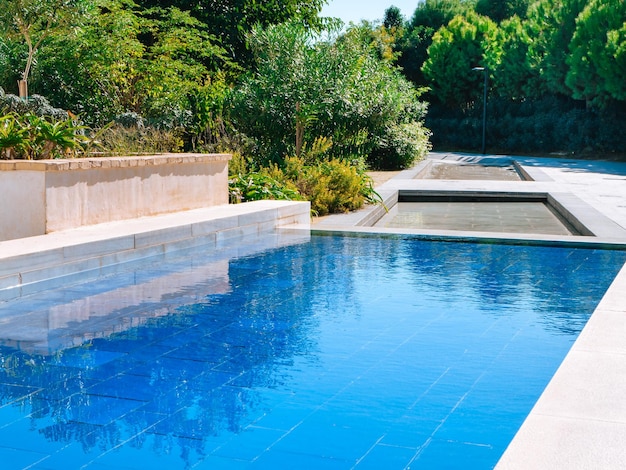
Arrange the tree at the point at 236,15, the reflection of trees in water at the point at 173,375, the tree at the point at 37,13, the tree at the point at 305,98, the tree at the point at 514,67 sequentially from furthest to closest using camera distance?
the tree at the point at 514,67 → the tree at the point at 236,15 → the tree at the point at 37,13 → the tree at the point at 305,98 → the reflection of trees in water at the point at 173,375

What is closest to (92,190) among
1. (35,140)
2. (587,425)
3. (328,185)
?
(35,140)

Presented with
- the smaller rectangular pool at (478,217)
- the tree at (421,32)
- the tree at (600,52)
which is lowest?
the smaller rectangular pool at (478,217)

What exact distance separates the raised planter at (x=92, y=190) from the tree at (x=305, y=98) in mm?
6063

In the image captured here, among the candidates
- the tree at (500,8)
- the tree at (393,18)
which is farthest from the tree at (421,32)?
the tree at (500,8)

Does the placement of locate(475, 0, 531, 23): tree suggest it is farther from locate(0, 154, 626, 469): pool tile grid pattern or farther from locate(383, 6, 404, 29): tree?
locate(0, 154, 626, 469): pool tile grid pattern

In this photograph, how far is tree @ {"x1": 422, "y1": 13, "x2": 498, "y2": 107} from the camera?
2152 inches

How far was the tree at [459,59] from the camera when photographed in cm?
5466

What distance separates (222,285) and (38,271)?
162 centimetres

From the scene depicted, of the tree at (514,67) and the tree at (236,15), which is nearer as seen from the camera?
the tree at (236,15)

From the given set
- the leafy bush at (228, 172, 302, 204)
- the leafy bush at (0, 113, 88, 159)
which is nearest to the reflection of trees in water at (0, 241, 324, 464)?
the leafy bush at (0, 113, 88, 159)

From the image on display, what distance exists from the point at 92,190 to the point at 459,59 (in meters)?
47.2

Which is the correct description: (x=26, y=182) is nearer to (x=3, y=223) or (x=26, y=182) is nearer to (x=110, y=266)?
(x=3, y=223)

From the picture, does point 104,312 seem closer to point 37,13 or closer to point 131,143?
point 131,143

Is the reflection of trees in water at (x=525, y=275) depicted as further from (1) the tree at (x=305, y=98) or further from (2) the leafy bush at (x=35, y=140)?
(1) the tree at (x=305, y=98)
